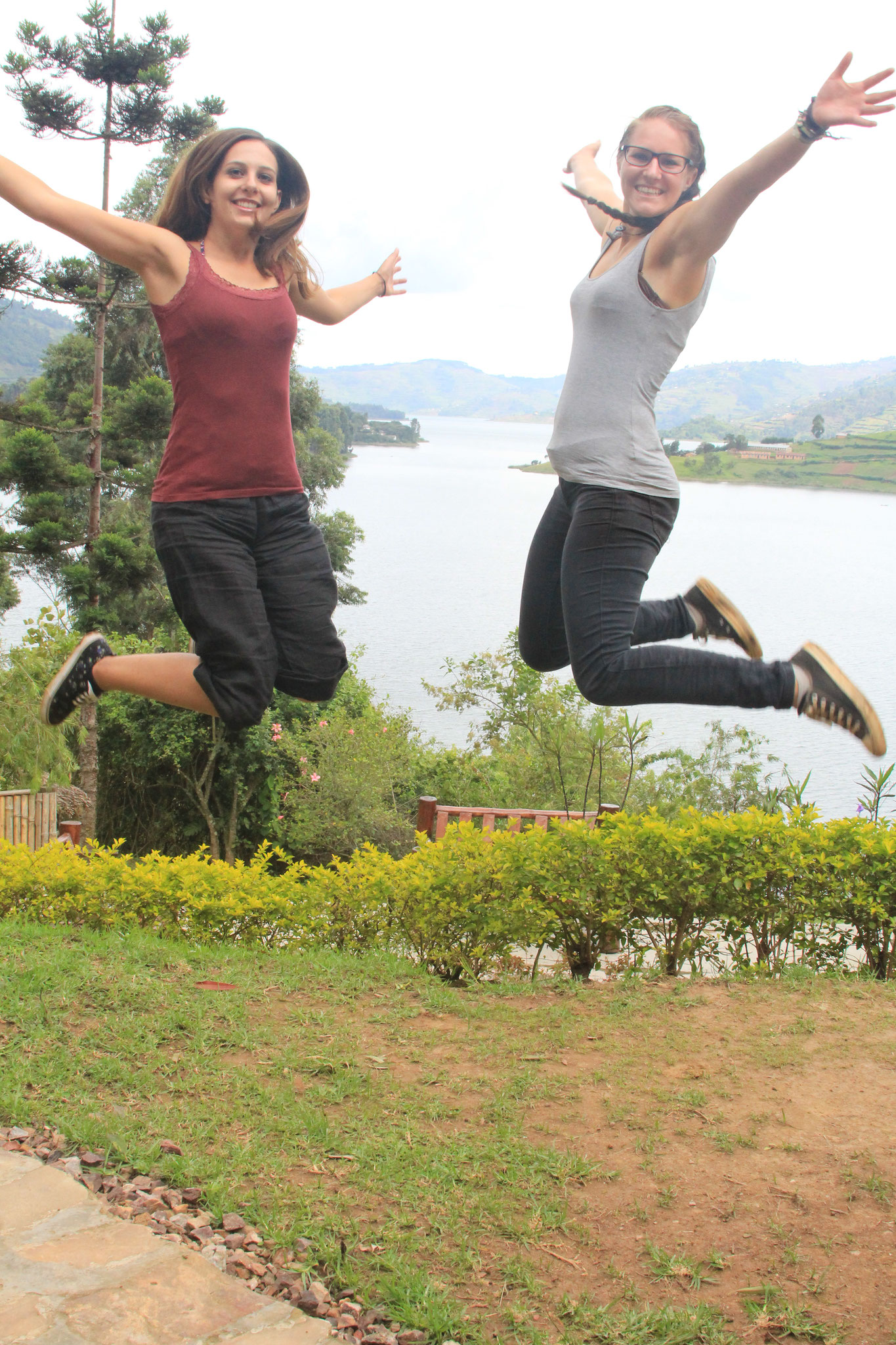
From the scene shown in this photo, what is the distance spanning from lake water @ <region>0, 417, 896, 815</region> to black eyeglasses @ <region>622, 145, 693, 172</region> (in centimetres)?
89

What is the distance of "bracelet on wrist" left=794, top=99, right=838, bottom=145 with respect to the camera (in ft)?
6.93

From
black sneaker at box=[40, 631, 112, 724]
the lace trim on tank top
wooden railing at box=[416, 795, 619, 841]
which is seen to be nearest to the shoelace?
the lace trim on tank top

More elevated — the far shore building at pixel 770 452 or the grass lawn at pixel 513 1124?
the far shore building at pixel 770 452

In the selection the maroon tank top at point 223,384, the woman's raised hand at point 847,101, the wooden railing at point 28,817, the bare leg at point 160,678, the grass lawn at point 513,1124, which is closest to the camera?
the woman's raised hand at point 847,101

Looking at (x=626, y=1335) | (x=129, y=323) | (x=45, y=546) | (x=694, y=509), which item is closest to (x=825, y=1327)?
(x=626, y=1335)

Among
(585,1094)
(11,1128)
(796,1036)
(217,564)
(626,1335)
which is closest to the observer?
(626,1335)

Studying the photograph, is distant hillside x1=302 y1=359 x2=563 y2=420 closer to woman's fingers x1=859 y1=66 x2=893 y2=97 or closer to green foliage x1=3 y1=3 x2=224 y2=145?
green foliage x1=3 y1=3 x2=224 y2=145

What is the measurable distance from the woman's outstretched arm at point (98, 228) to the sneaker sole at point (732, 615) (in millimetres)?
1652

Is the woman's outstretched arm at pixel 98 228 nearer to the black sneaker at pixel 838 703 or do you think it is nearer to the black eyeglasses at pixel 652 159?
the black eyeglasses at pixel 652 159

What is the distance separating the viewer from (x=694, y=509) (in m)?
30.0

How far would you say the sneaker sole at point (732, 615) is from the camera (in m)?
3.21

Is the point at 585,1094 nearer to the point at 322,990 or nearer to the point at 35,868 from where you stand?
the point at 322,990

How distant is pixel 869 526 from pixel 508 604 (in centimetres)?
1724

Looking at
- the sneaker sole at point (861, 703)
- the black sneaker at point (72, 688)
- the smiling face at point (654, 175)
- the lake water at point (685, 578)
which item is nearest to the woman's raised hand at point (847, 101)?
the smiling face at point (654, 175)
